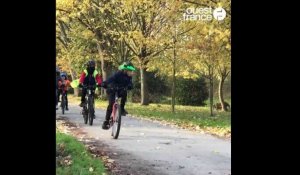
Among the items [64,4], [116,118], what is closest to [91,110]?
[116,118]

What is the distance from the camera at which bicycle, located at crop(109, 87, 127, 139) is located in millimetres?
5340

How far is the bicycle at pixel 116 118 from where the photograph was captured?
5.34 m

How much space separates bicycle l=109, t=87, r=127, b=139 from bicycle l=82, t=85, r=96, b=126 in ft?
0.74

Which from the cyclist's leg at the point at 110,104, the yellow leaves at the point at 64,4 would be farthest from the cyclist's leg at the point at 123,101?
the yellow leaves at the point at 64,4

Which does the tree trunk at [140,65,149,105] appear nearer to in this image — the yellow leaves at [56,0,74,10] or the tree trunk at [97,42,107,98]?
the tree trunk at [97,42,107,98]

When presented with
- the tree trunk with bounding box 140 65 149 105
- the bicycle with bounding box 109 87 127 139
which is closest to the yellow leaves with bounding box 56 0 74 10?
the tree trunk with bounding box 140 65 149 105

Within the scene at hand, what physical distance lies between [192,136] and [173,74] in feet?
2.22

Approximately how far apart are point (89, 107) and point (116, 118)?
34 centimetres

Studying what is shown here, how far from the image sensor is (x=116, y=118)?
549 cm

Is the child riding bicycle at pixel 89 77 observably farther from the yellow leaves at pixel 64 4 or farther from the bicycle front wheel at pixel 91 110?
the yellow leaves at pixel 64 4
